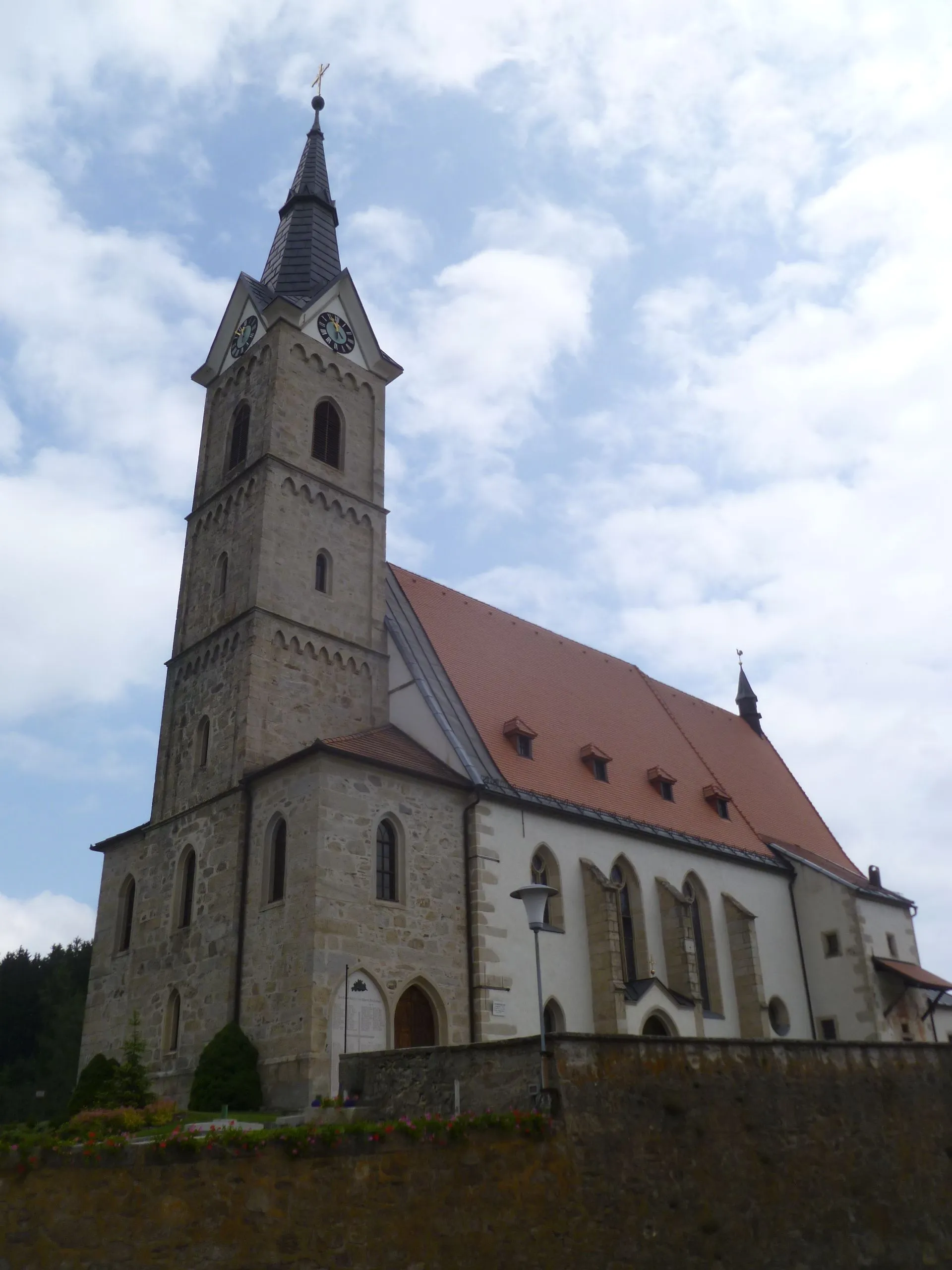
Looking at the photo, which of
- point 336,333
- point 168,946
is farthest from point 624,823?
point 336,333

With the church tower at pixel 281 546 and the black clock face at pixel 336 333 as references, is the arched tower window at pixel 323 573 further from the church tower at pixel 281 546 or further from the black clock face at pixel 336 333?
the black clock face at pixel 336 333

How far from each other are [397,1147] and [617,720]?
65.9 ft

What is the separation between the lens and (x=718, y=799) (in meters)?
31.0

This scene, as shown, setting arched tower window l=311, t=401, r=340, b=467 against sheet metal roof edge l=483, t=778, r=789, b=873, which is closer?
sheet metal roof edge l=483, t=778, r=789, b=873

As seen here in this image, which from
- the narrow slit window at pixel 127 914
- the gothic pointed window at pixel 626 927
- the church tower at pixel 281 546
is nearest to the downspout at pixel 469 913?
the church tower at pixel 281 546

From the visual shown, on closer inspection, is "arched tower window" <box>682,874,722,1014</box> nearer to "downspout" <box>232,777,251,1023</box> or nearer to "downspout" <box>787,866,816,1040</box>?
"downspout" <box>787,866,816,1040</box>

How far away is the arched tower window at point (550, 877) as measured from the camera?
23.2 meters

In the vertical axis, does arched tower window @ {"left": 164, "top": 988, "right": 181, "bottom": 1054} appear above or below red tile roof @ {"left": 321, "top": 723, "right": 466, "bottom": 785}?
below

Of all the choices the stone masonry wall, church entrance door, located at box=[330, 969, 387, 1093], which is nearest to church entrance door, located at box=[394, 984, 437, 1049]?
church entrance door, located at box=[330, 969, 387, 1093]

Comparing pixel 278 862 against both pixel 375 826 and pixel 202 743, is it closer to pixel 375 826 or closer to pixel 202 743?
pixel 375 826

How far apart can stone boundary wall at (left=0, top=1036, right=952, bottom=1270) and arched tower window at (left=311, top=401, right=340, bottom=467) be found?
1611 cm

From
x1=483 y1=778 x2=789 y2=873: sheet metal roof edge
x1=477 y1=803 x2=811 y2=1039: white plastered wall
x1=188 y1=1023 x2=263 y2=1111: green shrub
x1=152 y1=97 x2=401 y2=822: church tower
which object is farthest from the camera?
x1=152 y1=97 x2=401 y2=822: church tower

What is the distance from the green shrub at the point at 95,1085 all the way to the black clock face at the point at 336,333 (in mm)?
17389

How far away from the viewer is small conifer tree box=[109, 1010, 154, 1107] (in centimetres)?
1828
